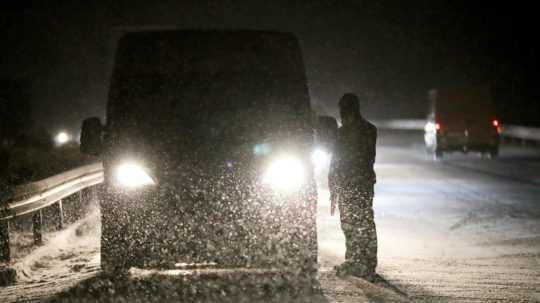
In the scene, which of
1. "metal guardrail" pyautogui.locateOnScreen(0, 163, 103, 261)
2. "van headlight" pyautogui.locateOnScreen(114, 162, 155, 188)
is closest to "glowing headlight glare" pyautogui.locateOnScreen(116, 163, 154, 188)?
"van headlight" pyautogui.locateOnScreen(114, 162, 155, 188)

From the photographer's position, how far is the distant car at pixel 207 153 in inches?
302

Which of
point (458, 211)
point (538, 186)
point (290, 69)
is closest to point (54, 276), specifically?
point (290, 69)

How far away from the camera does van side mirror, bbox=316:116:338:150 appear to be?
827cm

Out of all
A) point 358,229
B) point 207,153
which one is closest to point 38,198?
point 207,153

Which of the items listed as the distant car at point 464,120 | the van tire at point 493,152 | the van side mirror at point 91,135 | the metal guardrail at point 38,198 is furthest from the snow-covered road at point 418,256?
the van tire at point 493,152

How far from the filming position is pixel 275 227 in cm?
766

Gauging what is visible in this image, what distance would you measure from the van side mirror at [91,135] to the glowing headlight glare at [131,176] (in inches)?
16.3

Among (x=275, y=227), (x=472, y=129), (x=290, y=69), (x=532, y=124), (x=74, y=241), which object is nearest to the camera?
(x=275, y=227)

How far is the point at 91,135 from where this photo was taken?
804 cm

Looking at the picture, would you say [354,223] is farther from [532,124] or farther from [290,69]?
[532,124]

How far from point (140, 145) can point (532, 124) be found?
4852 centimetres

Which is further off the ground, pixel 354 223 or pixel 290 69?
pixel 290 69

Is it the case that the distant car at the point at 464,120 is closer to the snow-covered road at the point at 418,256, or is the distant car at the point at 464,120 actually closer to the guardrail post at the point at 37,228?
the snow-covered road at the point at 418,256

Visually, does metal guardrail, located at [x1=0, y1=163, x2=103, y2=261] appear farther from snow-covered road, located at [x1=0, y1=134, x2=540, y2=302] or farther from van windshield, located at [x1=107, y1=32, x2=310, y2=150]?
van windshield, located at [x1=107, y1=32, x2=310, y2=150]
